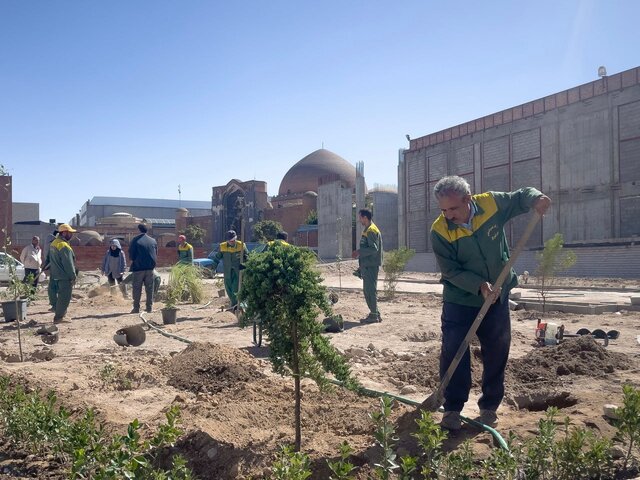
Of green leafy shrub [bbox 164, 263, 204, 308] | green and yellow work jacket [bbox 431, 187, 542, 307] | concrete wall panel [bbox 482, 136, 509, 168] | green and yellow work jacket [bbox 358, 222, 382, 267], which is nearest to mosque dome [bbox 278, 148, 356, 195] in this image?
concrete wall panel [bbox 482, 136, 509, 168]

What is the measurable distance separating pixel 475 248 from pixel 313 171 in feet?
198

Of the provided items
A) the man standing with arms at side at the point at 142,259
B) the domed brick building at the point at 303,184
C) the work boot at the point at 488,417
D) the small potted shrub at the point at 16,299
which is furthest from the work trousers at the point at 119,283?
the domed brick building at the point at 303,184

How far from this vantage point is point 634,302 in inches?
422

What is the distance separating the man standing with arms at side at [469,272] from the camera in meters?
3.72

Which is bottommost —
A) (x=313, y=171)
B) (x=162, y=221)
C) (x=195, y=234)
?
(x=195, y=234)

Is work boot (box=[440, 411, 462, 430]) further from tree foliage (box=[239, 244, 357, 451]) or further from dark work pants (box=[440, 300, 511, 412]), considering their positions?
tree foliage (box=[239, 244, 357, 451])

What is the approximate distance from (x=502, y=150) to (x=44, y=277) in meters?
25.2

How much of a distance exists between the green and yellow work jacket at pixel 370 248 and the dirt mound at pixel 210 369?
3.96 metres

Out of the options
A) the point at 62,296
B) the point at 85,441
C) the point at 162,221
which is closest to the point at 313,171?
the point at 162,221

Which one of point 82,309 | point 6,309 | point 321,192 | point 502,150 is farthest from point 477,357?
point 321,192

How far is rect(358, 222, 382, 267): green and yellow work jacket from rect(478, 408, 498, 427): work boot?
556 cm

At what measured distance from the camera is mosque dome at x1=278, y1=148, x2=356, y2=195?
62750 mm

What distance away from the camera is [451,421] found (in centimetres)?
358

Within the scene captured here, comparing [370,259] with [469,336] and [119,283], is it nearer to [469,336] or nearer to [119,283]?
[469,336]
